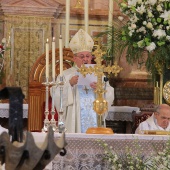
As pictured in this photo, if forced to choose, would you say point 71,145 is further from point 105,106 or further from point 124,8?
point 124,8

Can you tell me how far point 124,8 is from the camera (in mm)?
7676

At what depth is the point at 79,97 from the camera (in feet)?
25.2

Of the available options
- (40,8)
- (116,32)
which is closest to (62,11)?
(40,8)

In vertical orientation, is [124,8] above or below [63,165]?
above

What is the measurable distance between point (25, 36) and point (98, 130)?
4299 millimetres

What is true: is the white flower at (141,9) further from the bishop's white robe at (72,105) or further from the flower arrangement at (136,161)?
the flower arrangement at (136,161)

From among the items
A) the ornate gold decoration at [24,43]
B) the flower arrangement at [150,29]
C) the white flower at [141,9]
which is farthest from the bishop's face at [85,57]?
the ornate gold decoration at [24,43]

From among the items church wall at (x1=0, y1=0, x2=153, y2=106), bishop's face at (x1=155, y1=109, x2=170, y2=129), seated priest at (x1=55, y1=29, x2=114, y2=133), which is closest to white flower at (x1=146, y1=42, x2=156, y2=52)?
seated priest at (x1=55, y1=29, x2=114, y2=133)

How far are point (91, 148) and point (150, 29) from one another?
226 cm

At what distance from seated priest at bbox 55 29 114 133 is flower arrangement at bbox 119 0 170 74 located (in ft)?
1.62

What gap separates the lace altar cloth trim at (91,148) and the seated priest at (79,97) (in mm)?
1687

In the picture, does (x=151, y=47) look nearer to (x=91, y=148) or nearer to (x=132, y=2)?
(x=132, y=2)

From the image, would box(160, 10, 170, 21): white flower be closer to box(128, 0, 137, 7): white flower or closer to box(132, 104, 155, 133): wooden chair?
box(128, 0, 137, 7): white flower

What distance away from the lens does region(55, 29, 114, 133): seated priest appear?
7316mm
